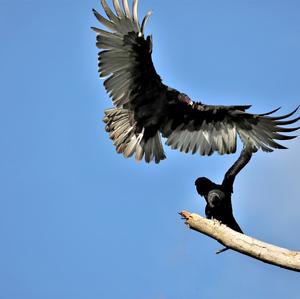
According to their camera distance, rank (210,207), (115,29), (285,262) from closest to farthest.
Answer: (285,262) < (210,207) < (115,29)

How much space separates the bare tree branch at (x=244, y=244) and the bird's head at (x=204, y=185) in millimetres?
882

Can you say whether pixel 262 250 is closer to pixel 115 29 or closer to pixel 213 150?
pixel 213 150

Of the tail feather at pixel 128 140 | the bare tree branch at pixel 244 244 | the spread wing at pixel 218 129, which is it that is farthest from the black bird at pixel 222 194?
the tail feather at pixel 128 140

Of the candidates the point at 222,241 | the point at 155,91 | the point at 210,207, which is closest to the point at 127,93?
the point at 155,91

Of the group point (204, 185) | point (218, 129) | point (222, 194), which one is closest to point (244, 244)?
point (222, 194)

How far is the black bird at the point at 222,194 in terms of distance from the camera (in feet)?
35.1

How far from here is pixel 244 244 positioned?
966cm

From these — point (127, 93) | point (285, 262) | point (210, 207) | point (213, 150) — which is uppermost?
point (127, 93)

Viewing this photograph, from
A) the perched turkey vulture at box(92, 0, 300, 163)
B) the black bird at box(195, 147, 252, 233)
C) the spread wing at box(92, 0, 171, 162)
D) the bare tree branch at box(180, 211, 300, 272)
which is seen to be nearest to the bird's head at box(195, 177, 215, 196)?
the black bird at box(195, 147, 252, 233)

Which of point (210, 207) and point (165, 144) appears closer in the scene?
point (210, 207)

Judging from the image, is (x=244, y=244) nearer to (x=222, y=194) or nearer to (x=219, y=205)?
(x=219, y=205)

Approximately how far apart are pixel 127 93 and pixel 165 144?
1.00 meters

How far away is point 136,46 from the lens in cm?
1213

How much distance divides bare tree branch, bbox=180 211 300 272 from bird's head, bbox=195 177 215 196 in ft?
2.89
